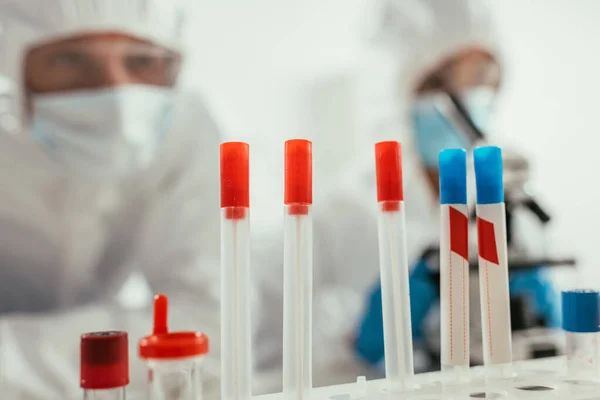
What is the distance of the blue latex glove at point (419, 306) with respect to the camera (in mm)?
1147

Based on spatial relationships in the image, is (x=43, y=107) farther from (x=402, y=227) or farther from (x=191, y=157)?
(x=402, y=227)

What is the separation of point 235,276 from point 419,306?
2.51ft

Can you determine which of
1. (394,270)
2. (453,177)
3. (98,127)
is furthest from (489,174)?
(98,127)

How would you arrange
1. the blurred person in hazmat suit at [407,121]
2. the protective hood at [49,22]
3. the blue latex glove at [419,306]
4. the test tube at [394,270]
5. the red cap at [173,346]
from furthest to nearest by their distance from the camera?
the blurred person in hazmat suit at [407,121] < the blue latex glove at [419,306] < the protective hood at [49,22] < the test tube at [394,270] < the red cap at [173,346]

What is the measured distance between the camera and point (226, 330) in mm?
464

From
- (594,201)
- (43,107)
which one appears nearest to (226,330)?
(43,107)

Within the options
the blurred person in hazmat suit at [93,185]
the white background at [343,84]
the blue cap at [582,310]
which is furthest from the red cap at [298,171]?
the white background at [343,84]

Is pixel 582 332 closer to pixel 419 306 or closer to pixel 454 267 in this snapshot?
pixel 454 267

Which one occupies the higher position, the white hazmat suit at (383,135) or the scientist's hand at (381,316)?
the white hazmat suit at (383,135)

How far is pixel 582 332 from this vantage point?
57cm

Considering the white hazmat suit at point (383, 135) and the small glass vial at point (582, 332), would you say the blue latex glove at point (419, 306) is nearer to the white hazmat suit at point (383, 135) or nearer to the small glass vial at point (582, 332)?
the white hazmat suit at point (383, 135)

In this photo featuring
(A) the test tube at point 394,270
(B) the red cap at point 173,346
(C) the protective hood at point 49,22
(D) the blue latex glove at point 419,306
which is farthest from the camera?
(D) the blue latex glove at point 419,306

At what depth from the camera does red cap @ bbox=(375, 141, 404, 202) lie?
0.52 meters

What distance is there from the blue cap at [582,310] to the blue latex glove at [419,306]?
0.55 m
